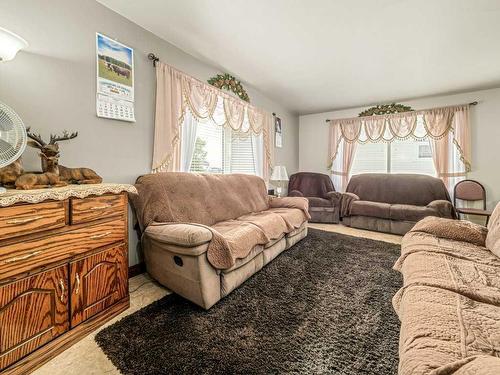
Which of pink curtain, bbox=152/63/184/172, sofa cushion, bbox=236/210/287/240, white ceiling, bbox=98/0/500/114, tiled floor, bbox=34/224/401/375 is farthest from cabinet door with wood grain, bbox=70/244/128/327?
white ceiling, bbox=98/0/500/114

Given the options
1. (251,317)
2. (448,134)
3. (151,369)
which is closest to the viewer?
(151,369)

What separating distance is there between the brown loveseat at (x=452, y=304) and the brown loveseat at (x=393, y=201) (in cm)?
196

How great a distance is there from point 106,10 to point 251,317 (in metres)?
2.78

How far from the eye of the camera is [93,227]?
4.68 feet

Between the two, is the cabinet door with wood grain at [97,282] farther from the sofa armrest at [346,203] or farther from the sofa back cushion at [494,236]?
the sofa armrest at [346,203]

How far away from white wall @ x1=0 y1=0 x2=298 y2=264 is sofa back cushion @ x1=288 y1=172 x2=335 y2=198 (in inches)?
132

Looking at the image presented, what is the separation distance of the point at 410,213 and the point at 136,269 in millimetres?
3860

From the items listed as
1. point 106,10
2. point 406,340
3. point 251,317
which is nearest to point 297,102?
point 106,10

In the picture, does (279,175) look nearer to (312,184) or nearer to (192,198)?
(312,184)

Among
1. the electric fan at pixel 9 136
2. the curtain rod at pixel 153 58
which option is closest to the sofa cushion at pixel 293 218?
the curtain rod at pixel 153 58

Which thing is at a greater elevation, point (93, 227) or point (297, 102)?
point (297, 102)

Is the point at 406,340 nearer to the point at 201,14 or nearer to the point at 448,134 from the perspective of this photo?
the point at 201,14

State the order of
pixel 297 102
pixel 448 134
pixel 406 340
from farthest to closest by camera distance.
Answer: pixel 297 102 < pixel 448 134 < pixel 406 340

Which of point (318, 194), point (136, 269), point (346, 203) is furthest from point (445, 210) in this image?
point (136, 269)
